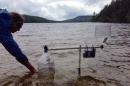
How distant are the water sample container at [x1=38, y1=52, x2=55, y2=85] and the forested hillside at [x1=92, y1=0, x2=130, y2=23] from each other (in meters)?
115

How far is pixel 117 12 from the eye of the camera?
444ft

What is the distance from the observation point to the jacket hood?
4.98m

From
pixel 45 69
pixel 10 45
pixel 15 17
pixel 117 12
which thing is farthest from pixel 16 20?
pixel 117 12

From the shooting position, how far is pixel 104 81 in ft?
21.8

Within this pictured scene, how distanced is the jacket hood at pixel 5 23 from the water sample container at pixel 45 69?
1.59 metres

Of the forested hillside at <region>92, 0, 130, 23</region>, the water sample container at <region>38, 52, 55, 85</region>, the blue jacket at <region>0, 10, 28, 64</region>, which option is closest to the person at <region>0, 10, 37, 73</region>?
the blue jacket at <region>0, 10, 28, 64</region>

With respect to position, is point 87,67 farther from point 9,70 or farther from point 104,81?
point 9,70

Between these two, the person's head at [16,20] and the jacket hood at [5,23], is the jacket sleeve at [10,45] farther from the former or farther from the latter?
the person's head at [16,20]

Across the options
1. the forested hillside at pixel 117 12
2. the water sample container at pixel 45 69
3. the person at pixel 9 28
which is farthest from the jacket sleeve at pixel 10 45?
the forested hillside at pixel 117 12

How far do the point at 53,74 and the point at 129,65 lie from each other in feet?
11.4

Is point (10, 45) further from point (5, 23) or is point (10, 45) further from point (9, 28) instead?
point (5, 23)

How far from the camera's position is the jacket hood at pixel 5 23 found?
4984mm

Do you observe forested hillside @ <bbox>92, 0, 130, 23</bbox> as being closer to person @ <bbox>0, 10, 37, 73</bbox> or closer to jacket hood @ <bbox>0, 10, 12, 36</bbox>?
person @ <bbox>0, 10, 37, 73</bbox>

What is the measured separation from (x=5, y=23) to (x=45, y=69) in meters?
2.39
